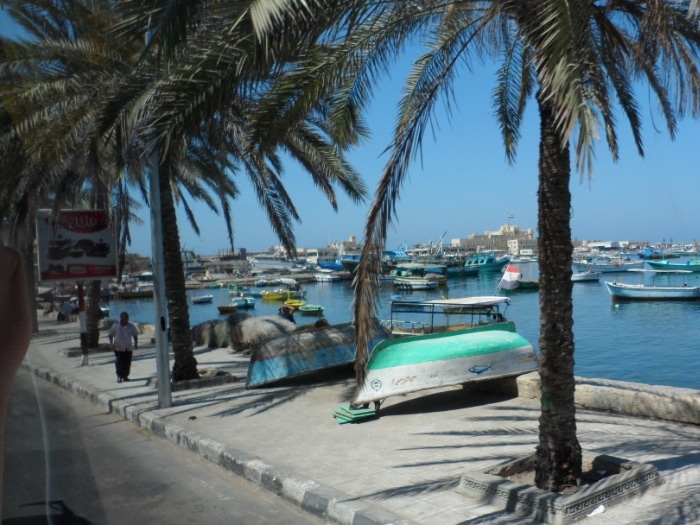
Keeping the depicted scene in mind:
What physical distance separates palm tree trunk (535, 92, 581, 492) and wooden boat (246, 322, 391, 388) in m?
6.58

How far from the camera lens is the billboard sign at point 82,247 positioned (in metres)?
6.60

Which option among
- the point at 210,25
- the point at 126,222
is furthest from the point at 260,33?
the point at 126,222

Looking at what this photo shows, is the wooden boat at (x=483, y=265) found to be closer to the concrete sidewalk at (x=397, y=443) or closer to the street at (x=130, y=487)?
the concrete sidewalk at (x=397, y=443)

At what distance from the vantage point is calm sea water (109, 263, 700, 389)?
80.7 ft

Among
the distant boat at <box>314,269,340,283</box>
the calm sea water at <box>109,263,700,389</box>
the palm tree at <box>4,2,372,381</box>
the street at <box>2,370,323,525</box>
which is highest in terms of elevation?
the palm tree at <box>4,2,372,381</box>

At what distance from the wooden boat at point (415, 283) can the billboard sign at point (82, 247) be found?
60.3 metres

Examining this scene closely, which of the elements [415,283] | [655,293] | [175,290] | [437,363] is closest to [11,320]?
[437,363]

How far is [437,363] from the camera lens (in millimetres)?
10016

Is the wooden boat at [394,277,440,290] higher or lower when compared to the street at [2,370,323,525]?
lower

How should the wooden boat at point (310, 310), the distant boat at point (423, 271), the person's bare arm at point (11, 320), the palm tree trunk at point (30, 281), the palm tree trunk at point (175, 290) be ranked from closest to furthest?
the person's bare arm at point (11, 320), the palm tree trunk at point (30, 281), the palm tree trunk at point (175, 290), the wooden boat at point (310, 310), the distant boat at point (423, 271)

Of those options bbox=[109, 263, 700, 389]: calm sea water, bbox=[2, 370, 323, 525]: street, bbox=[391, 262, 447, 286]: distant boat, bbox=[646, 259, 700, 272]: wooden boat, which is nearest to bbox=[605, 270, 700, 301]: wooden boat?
bbox=[109, 263, 700, 389]: calm sea water

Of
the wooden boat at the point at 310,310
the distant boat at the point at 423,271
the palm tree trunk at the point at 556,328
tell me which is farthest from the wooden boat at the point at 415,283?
the palm tree trunk at the point at 556,328

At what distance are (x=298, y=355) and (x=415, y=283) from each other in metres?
60.6

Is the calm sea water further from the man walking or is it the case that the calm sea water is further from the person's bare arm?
the person's bare arm
